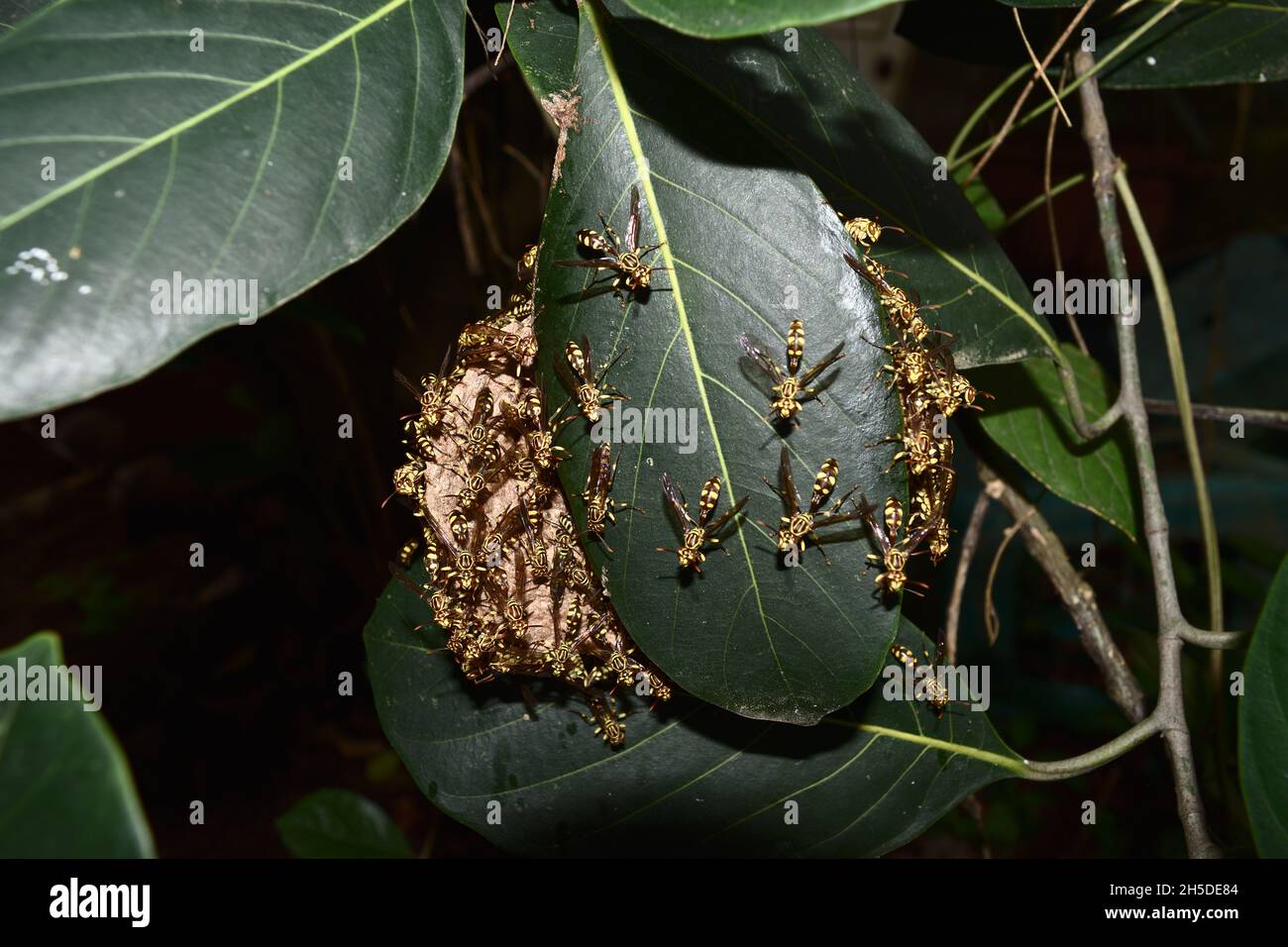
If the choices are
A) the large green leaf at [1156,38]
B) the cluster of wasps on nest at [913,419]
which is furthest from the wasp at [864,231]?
the large green leaf at [1156,38]

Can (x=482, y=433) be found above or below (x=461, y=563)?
above

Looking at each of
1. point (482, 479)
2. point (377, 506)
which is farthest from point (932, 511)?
point (377, 506)

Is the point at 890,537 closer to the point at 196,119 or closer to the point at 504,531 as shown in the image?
the point at 504,531

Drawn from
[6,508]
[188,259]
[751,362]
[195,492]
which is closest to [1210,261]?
[751,362]

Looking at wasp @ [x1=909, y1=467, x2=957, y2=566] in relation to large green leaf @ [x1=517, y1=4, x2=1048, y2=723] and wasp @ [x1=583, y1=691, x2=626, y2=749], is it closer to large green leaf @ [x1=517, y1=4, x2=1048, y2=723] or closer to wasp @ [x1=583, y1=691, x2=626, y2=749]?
large green leaf @ [x1=517, y1=4, x2=1048, y2=723]

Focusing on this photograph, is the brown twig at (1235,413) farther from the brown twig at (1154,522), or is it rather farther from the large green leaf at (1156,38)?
the large green leaf at (1156,38)
